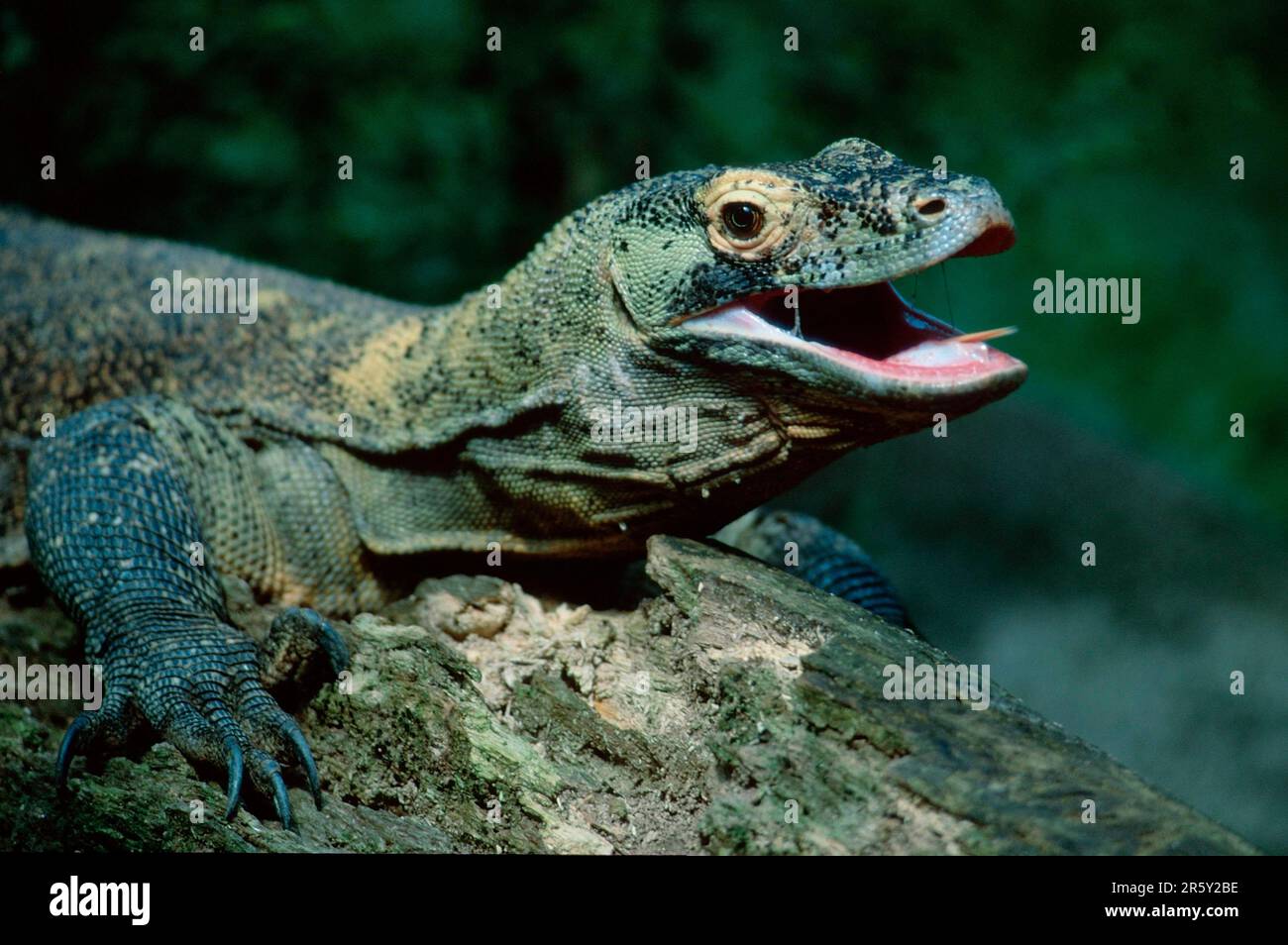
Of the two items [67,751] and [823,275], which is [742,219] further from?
[67,751]

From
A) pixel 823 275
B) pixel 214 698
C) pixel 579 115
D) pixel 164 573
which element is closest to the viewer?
pixel 823 275

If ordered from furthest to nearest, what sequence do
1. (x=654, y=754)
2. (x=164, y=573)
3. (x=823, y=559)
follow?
(x=823, y=559), (x=164, y=573), (x=654, y=754)

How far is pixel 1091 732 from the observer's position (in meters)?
7.82

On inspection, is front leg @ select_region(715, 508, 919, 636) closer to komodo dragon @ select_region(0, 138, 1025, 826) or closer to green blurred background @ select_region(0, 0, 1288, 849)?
komodo dragon @ select_region(0, 138, 1025, 826)

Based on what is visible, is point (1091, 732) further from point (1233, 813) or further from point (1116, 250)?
point (1116, 250)

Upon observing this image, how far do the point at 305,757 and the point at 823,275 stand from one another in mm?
2018

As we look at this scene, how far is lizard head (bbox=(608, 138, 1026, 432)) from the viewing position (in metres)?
3.27

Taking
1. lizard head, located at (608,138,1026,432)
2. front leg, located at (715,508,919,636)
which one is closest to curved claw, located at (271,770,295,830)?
lizard head, located at (608,138,1026,432)

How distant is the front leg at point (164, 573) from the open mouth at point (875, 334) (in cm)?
158

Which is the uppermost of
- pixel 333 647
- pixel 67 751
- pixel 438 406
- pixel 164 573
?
pixel 438 406

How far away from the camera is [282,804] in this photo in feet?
10.8

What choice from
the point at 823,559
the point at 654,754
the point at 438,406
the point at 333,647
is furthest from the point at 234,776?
the point at 823,559

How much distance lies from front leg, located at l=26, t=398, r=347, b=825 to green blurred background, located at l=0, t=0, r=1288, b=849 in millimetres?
3048
